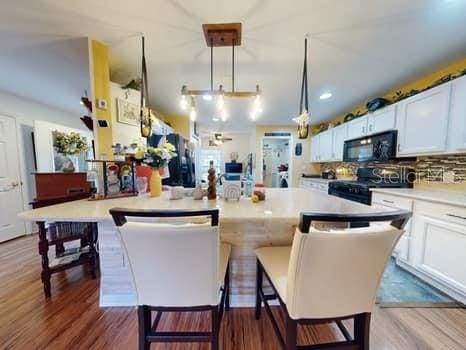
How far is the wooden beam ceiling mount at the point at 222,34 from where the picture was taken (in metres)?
1.55

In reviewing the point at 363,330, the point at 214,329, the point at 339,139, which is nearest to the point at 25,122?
the point at 214,329

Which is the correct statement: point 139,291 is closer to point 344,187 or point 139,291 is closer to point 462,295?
point 462,295

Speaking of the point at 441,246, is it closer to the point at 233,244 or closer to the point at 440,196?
the point at 440,196

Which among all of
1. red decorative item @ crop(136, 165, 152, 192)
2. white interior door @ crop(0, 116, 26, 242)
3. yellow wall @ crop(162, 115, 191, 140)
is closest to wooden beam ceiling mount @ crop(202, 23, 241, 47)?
red decorative item @ crop(136, 165, 152, 192)

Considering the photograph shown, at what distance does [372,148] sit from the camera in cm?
307

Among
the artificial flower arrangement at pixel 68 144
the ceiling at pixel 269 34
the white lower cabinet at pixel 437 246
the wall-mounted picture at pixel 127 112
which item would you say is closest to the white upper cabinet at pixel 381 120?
the ceiling at pixel 269 34

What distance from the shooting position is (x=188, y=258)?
85 cm

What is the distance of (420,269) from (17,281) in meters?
4.19

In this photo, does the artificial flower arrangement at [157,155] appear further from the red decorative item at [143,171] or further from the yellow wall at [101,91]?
the yellow wall at [101,91]

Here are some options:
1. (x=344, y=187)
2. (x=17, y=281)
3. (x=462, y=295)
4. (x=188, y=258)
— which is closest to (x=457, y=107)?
(x=344, y=187)

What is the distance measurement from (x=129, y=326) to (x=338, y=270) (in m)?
1.56

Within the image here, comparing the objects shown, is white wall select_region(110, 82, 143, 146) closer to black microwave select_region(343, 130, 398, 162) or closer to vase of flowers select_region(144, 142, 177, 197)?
vase of flowers select_region(144, 142, 177, 197)

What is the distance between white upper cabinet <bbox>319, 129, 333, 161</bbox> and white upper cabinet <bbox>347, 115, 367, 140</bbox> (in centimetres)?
68

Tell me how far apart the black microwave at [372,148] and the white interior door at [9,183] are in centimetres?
582
